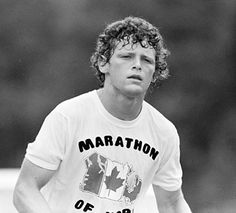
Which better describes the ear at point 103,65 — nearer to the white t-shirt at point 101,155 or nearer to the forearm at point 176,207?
the white t-shirt at point 101,155

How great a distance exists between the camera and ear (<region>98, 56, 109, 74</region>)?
20.1 ft

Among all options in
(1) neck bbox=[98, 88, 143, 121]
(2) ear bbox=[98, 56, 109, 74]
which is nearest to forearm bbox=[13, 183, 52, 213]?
(1) neck bbox=[98, 88, 143, 121]

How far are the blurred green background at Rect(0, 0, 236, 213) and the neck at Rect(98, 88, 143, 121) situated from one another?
9.78m

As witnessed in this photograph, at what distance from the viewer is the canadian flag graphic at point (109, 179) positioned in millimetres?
5996

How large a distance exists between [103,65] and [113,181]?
0.66 meters

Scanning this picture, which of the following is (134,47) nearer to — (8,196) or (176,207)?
(176,207)

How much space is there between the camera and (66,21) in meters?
17.0

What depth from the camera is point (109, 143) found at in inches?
237

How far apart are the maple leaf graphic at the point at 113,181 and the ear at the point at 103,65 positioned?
1.82ft

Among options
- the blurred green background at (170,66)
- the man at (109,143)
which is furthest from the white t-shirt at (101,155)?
the blurred green background at (170,66)

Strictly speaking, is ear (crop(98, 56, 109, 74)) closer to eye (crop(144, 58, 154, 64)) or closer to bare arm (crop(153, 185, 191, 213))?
eye (crop(144, 58, 154, 64))

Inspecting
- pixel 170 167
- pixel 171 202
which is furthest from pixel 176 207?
pixel 170 167

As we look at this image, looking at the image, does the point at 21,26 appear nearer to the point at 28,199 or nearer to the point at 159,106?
the point at 159,106

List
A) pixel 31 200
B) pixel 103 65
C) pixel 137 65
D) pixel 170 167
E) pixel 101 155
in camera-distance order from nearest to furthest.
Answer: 1. pixel 31 200
2. pixel 137 65
3. pixel 101 155
4. pixel 103 65
5. pixel 170 167
